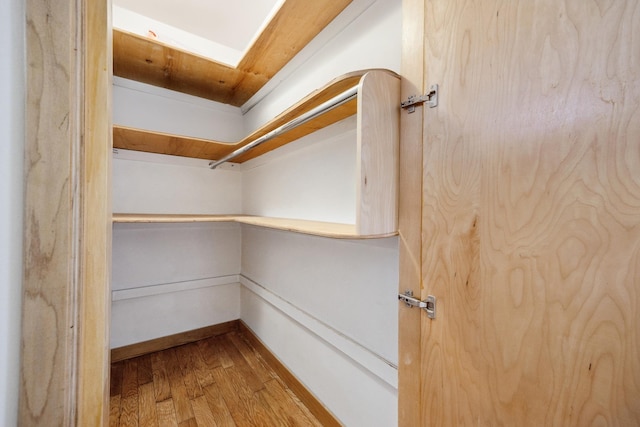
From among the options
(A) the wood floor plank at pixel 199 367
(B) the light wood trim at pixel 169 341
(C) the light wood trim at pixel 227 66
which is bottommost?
(A) the wood floor plank at pixel 199 367

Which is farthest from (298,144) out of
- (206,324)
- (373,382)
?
(206,324)

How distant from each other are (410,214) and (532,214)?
328mm

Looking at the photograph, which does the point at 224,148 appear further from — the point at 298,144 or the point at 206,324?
the point at 206,324

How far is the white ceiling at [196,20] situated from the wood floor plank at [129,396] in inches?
86.7

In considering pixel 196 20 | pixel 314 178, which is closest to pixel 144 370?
pixel 314 178

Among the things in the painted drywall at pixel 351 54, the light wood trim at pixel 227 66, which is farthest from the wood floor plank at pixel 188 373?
the light wood trim at pixel 227 66

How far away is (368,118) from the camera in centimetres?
81

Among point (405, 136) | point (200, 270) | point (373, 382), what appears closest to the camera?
point (405, 136)

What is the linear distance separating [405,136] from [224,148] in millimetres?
1480

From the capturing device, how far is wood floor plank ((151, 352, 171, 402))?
1534 millimetres

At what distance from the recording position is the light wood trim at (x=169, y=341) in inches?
73.3

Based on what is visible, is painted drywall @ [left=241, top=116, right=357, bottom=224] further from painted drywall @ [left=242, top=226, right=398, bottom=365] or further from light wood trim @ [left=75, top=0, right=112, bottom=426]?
light wood trim @ [left=75, top=0, right=112, bottom=426]

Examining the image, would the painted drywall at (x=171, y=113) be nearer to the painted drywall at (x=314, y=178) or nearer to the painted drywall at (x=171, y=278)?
the painted drywall at (x=314, y=178)

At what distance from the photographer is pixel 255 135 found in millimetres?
1569
